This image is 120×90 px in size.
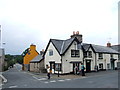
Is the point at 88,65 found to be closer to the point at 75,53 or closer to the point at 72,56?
the point at 75,53

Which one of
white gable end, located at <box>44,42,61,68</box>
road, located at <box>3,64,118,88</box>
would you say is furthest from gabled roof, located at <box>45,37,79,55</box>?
road, located at <box>3,64,118,88</box>

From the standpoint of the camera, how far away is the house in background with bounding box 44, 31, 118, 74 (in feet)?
85.4

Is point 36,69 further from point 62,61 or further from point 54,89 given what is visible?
point 54,89

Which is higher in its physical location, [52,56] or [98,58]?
[52,56]

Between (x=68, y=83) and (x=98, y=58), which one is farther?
Result: (x=98, y=58)

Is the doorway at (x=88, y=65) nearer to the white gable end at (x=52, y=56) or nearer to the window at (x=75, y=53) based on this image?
the window at (x=75, y=53)

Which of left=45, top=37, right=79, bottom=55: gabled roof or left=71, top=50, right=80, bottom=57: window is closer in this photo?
left=45, top=37, right=79, bottom=55: gabled roof

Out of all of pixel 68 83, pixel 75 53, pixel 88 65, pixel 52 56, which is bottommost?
pixel 68 83

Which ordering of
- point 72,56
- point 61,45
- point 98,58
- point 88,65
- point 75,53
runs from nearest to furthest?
point 72,56 < point 75,53 < point 61,45 < point 88,65 < point 98,58

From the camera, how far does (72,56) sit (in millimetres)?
26828

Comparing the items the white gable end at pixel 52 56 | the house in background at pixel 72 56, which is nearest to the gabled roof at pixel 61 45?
the house in background at pixel 72 56

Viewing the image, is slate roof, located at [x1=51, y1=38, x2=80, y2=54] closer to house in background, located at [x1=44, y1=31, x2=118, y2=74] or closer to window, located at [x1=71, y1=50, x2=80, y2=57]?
house in background, located at [x1=44, y1=31, x2=118, y2=74]

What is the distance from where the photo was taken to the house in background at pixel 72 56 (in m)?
26.0

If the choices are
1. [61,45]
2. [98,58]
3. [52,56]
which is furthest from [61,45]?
[98,58]
